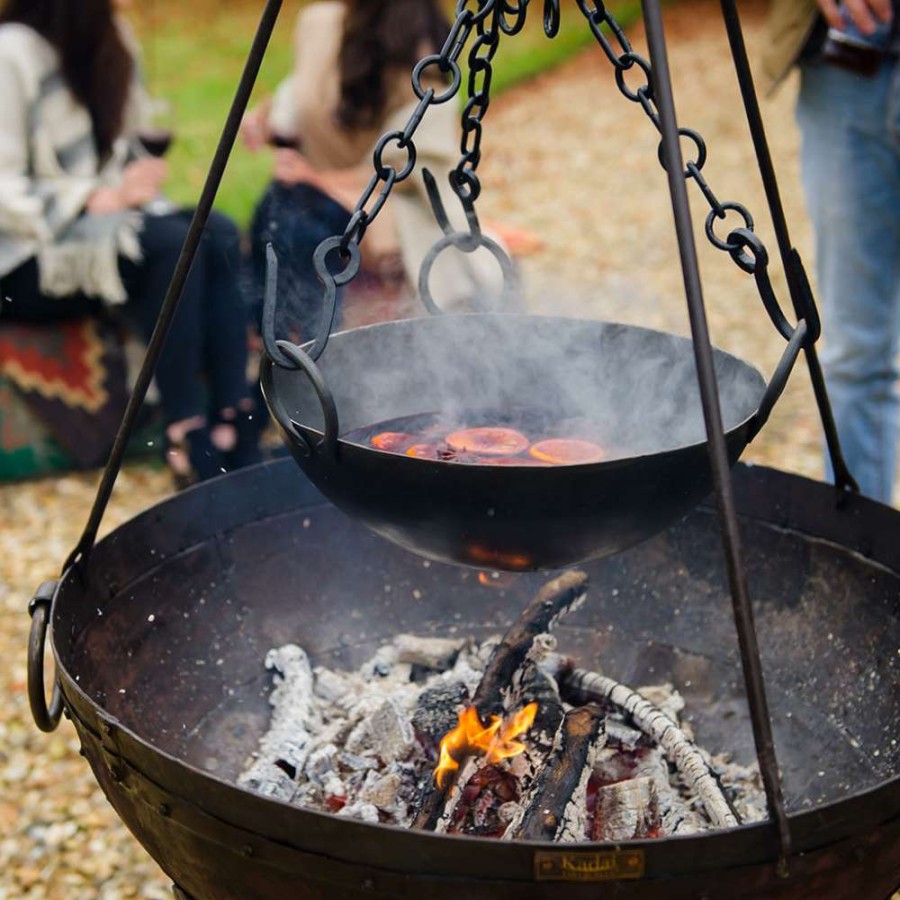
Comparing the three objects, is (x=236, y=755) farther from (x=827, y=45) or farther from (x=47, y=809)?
(x=827, y=45)

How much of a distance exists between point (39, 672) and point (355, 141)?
318 centimetres

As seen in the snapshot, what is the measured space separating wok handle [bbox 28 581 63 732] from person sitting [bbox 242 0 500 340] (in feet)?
7.34

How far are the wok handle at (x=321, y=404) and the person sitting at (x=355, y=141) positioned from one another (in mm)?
2473

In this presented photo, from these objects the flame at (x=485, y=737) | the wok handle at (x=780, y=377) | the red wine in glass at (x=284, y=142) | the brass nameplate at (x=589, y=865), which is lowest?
the flame at (x=485, y=737)

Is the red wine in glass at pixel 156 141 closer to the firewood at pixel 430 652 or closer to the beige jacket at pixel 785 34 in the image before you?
the beige jacket at pixel 785 34

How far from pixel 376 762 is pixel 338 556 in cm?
62

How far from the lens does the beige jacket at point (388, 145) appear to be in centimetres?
444

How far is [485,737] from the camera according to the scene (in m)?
2.23

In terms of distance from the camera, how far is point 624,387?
2.24 m

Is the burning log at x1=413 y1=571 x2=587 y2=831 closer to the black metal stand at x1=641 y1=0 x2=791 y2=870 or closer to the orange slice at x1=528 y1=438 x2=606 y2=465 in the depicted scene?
the orange slice at x1=528 y1=438 x2=606 y2=465

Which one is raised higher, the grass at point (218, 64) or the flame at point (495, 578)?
the flame at point (495, 578)

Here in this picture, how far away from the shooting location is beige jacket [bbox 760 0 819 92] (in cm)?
304

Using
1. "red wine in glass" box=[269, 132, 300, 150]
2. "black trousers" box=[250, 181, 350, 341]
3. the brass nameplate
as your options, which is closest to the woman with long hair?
"black trousers" box=[250, 181, 350, 341]

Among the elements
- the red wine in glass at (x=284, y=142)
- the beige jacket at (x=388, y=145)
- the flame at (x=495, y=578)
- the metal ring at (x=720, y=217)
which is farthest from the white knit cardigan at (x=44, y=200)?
the metal ring at (x=720, y=217)
